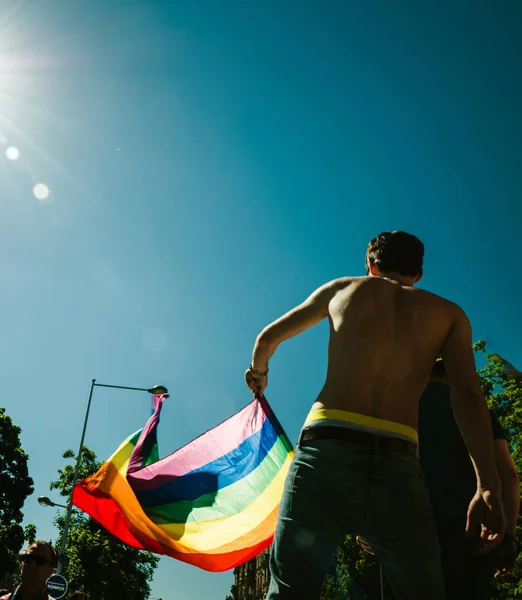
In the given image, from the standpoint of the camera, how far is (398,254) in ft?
8.18

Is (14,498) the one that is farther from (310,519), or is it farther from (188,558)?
(310,519)

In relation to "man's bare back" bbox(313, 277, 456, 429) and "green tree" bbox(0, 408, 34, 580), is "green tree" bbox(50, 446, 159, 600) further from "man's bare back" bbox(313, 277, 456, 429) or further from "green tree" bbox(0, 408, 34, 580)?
"man's bare back" bbox(313, 277, 456, 429)

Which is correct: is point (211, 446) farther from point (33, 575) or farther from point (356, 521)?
point (356, 521)

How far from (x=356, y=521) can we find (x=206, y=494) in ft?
16.8

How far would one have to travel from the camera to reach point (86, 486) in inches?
271

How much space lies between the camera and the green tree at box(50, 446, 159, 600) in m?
27.9

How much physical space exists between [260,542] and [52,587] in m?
10.5

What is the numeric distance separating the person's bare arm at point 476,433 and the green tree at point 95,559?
93.2 feet

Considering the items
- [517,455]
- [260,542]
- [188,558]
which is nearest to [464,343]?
[260,542]

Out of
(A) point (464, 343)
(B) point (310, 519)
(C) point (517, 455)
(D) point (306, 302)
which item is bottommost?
(B) point (310, 519)

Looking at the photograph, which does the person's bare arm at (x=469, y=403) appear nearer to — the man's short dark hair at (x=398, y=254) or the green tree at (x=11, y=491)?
the man's short dark hair at (x=398, y=254)

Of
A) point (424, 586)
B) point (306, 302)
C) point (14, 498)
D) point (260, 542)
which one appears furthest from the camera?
point (14, 498)

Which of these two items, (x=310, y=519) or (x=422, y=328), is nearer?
(x=310, y=519)

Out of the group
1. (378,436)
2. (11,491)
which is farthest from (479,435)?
(11,491)
